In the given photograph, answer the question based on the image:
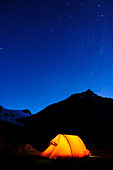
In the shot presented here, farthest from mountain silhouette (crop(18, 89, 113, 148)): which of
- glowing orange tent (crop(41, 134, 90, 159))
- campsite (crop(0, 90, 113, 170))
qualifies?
glowing orange tent (crop(41, 134, 90, 159))

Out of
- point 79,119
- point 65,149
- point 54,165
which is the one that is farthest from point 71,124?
point 54,165

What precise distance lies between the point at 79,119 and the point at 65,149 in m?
37.1

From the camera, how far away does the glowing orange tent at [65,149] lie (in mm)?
8499

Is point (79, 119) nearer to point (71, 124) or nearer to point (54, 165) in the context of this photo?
point (71, 124)

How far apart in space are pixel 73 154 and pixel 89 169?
3.49 meters

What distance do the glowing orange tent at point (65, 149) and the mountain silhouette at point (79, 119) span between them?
23.0m

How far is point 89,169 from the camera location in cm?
554

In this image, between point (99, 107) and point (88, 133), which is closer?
point (88, 133)

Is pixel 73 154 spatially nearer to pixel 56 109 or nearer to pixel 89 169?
pixel 89 169

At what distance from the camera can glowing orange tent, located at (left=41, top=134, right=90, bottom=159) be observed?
850 cm

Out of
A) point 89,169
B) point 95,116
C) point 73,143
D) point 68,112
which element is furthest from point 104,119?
point 89,169

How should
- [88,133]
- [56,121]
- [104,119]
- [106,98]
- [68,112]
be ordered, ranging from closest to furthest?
[88,133] → [104,119] → [56,121] → [68,112] → [106,98]

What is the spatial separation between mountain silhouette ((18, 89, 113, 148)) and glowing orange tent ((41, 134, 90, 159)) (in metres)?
23.0

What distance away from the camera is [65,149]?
8.77 metres
